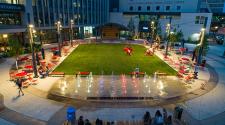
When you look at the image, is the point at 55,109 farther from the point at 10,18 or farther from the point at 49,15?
the point at 49,15

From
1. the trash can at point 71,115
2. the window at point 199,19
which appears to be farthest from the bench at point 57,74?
the window at point 199,19

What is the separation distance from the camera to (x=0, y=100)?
16.6 meters

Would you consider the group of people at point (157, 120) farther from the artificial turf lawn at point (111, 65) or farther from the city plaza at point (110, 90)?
the artificial turf lawn at point (111, 65)

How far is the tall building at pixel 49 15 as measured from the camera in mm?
38312

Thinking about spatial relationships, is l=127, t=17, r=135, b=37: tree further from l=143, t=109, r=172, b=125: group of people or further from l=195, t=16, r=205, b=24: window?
l=143, t=109, r=172, b=125: group of people

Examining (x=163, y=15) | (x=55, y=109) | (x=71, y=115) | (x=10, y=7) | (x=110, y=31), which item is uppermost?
(x=163, y=15)

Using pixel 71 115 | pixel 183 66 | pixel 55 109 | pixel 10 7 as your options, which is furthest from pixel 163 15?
pixel 71 115

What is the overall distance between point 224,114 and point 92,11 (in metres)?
54.8

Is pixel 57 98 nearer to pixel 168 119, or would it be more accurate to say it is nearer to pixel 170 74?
pixel 168 119

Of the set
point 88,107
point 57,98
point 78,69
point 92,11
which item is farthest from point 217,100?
point 92,11

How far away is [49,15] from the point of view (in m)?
47.1

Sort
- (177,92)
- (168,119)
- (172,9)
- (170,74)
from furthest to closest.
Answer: (172,9)
(170,74)
(177,92)
(168,119)

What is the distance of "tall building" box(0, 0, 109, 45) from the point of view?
38312mm

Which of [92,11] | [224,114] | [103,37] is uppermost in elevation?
[92,11]
